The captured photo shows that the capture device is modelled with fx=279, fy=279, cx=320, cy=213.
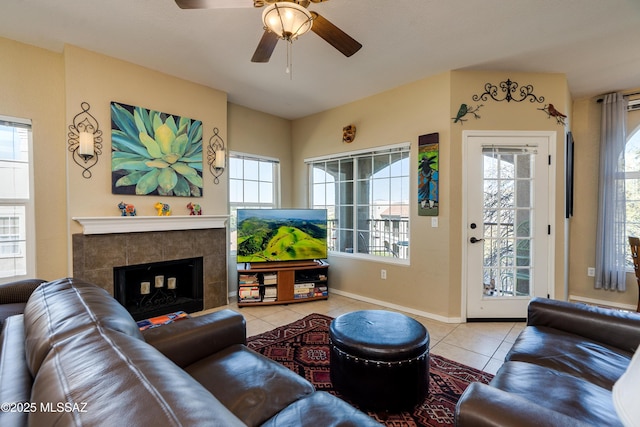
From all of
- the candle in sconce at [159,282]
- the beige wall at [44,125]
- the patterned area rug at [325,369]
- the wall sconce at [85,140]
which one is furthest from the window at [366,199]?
the beige wall at [44,125]

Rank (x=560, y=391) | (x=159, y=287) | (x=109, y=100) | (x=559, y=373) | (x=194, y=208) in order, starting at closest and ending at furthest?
(x=560, y=391) → (x=559, y=373) → (x=109, y=100) → (x=159, y=287) → (x=194, y=208)

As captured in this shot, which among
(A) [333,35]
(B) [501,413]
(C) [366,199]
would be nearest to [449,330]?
(C) [366,199]

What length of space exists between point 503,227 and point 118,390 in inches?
140

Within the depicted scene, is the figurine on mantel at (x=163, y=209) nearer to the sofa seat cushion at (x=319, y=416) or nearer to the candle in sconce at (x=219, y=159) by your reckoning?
the candle in sconce at (x=219, y=159)

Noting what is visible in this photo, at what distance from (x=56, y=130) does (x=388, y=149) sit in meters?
3.61

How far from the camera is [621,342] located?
1.59m

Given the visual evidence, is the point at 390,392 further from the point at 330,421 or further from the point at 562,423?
the point at 562,423

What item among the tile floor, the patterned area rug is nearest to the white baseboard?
the tile floor

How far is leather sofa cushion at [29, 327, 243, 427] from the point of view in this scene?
54 cm

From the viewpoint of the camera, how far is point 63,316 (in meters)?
0.99

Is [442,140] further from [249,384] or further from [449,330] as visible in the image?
[249,384]

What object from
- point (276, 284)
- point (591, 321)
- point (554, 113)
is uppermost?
point (554, 113)

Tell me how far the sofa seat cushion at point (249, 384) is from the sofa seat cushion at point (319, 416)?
0.05 metres

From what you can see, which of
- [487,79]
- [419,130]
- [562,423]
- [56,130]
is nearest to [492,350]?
[562,423]
